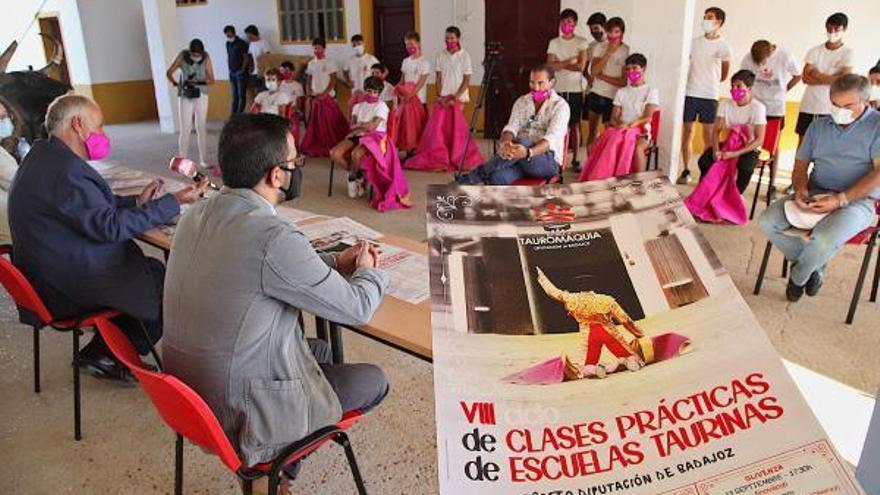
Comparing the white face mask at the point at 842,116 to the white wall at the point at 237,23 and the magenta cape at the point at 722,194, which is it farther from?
the white wall at the point at 237,23

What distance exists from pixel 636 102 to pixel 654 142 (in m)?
0.45

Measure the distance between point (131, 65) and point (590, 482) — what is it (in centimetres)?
1124

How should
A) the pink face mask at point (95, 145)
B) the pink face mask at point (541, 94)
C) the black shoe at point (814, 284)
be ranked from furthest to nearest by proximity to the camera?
1. the pink face mask at point (541, 94)
2. the black shoe at point (814, 284)
3. the pink face mask at point (95, 145)

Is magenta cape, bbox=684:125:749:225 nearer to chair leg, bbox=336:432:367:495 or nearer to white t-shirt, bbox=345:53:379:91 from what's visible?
chair leg, bbox=336:432:367:495

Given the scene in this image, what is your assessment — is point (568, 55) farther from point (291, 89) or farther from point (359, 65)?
point (291, 89)

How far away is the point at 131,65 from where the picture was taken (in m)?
10.1

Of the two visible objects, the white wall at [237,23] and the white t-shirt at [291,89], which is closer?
the white t-shirt at [291,89]

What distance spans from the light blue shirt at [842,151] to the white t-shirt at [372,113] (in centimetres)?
287

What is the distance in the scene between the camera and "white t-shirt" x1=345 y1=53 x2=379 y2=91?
6688 millimetres

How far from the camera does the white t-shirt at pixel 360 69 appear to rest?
669 cm

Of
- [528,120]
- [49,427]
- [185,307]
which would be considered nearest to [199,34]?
[528,120]

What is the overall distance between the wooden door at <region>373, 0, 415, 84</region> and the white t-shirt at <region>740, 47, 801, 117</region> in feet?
14.1

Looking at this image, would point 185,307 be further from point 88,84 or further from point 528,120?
point 88,84

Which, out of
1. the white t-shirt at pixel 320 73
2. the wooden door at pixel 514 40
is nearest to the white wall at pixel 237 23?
the white t-shirt at pixel 320 73
